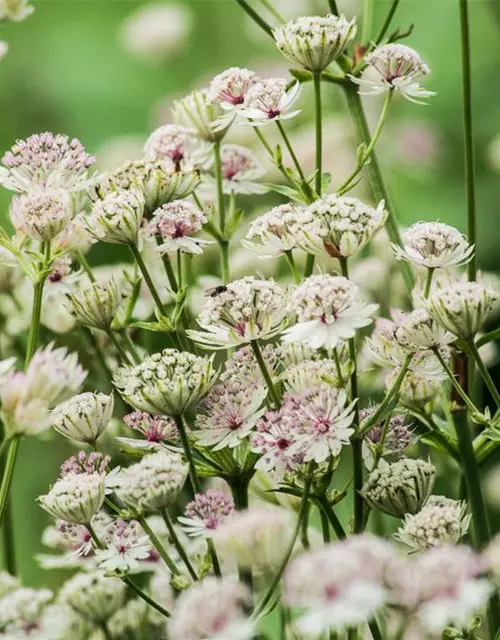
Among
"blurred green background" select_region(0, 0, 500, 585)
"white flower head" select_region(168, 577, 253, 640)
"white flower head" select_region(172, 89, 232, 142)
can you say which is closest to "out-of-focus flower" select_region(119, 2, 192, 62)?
"blurred green background" select_region(0, 0, 500, 585)

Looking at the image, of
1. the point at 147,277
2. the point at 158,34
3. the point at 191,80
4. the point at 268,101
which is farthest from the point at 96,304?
the point at 191,80

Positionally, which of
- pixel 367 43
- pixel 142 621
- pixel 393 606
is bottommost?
pixel 142 621

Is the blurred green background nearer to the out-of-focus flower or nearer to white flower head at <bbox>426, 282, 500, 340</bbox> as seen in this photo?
the out-of-focus flower

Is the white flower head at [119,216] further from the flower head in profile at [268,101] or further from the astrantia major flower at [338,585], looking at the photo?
the astrantia major flower at [338,585]

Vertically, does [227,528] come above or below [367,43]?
below

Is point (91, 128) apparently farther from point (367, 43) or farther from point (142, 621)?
point (142, 621)

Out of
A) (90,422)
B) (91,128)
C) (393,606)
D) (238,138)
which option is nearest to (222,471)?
(90,422)
